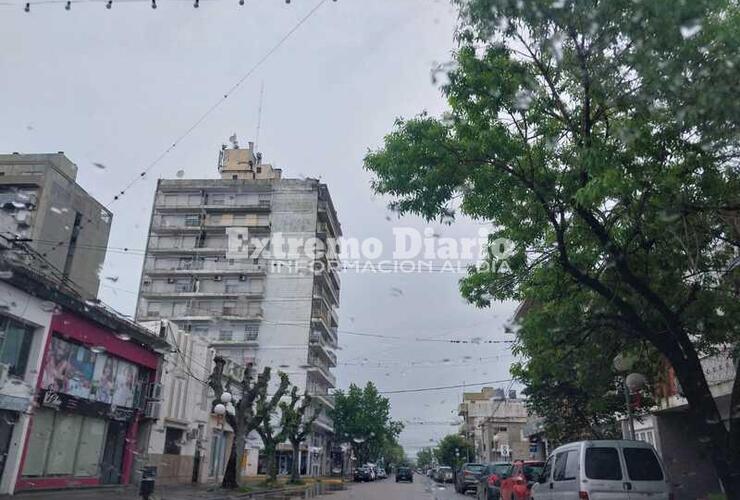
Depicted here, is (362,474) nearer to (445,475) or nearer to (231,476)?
(445,475)

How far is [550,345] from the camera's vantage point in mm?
12789

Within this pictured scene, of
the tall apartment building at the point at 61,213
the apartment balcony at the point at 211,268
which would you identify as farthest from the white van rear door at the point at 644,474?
the apartment balcony at the point at 211,268

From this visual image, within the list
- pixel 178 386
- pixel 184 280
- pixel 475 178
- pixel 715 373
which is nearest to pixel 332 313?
pixel 184 280

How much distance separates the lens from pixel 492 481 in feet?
67.5

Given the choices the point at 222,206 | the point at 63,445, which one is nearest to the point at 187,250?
the point at 222,206

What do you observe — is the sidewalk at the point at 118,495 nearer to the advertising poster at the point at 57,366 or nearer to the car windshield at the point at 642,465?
the advertising poster at the point at 57,366

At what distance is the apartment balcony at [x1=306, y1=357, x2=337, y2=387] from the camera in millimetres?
61403

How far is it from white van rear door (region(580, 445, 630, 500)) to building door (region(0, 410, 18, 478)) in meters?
16.2

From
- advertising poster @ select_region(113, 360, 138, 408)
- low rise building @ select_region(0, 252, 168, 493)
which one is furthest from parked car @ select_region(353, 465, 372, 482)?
advertising poster @ select_region(113, 360, 138, 408)

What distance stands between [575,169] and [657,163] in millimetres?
1513

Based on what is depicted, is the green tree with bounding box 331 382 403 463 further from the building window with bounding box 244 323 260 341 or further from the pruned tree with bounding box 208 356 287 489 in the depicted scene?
the pruned tree with bounding box 208 356 287 489

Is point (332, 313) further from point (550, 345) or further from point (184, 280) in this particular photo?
point (550, 345)

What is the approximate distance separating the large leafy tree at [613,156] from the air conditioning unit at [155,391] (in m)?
20.2

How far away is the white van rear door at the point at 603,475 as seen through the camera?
10430mm
